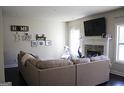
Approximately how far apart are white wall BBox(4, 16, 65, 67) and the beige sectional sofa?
3.09 meters

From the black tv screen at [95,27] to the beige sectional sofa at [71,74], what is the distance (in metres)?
1.81

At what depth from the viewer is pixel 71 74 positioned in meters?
2.95

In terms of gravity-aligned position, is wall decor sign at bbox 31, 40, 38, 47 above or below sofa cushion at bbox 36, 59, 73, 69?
above

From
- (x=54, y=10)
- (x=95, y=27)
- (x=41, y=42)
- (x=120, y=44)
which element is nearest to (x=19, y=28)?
(x=41, y=42)

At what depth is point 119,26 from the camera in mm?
4492

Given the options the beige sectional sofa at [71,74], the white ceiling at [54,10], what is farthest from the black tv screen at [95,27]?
the beige sectional sofa at [71,74]

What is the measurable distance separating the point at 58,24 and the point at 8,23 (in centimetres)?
263

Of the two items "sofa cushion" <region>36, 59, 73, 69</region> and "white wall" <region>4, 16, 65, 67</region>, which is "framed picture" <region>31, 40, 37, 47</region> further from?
"sofa cushion" <region>36, 59, 73, 69</region>

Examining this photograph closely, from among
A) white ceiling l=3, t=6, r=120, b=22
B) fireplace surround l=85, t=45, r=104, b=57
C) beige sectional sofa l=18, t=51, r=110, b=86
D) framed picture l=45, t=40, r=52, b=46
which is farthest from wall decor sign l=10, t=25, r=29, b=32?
beige sectional sofa l=18, t=51, r=110, b=86

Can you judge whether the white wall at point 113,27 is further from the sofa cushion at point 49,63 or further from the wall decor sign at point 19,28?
the wall decor sign at point 19,28

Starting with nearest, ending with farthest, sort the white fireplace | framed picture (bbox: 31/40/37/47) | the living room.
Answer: the living room → the white fireplace → framed picture (bbox: 31/40/37/47)

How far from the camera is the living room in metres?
4.52

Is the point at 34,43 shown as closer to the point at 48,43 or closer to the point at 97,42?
the point at 48,43

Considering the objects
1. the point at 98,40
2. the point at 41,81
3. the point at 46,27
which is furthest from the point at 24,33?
the point at 41,81
